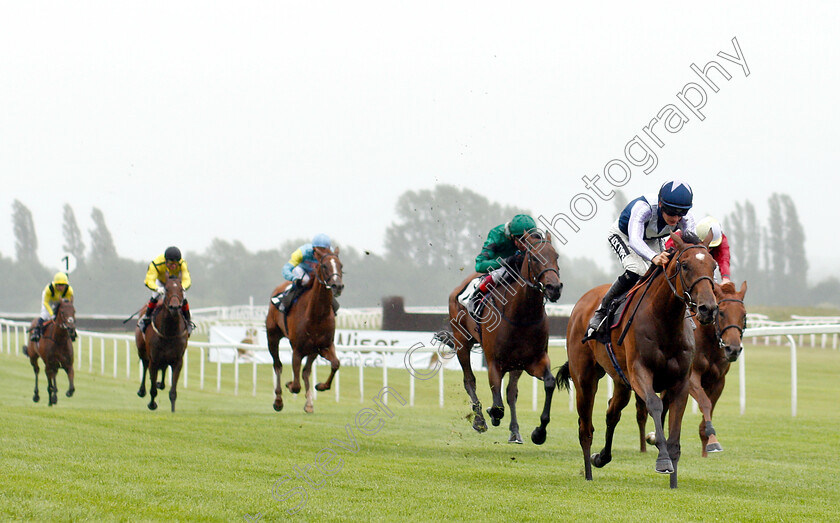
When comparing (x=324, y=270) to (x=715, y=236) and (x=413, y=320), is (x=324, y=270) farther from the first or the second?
(x=413, y=320)

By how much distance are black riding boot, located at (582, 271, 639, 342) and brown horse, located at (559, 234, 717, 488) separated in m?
0.14

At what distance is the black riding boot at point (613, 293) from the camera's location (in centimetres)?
617

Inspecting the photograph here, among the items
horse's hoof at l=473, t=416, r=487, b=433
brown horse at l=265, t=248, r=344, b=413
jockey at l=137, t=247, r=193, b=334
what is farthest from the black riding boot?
jockey at l=137, t=247, r=193, b=334

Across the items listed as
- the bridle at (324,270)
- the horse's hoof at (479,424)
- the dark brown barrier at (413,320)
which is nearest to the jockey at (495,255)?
the horse's hoof at (479,424)

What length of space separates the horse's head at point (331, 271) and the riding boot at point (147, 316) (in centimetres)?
298

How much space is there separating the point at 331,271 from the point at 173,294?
2.50 m

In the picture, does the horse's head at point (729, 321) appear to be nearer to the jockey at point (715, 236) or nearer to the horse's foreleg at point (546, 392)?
the jockey at point (715, 236)

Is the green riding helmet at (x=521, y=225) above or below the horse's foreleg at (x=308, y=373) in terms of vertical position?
above

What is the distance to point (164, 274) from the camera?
39.4ft

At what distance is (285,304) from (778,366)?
13710 millimetres

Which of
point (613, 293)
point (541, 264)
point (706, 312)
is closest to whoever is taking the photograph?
point (706, 312)

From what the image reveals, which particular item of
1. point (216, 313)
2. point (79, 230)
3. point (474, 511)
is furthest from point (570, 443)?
point (79, 230)

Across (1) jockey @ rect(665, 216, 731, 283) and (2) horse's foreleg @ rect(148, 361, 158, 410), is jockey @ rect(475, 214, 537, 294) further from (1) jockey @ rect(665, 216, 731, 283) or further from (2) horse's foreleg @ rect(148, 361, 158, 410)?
(2) horse's foreleg @ rect(148, 361, 158, 410)

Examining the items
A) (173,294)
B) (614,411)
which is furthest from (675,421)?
(173,294)
